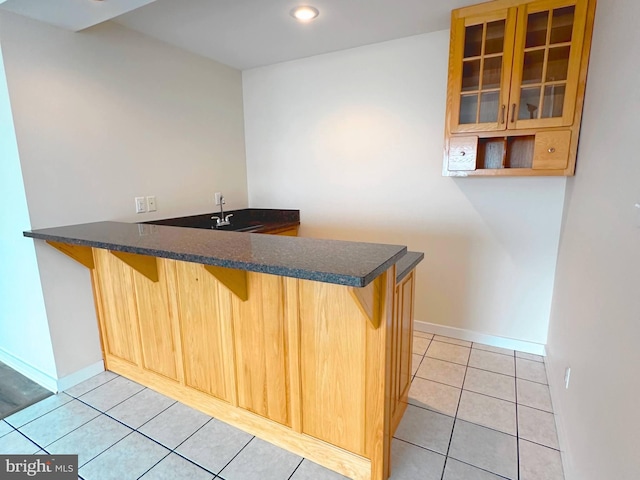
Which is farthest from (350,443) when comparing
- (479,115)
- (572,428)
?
(479,115)

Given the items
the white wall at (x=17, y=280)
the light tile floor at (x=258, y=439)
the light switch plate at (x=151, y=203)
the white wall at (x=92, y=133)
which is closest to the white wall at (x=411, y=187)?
the light tile floor at (x=258, y=439)

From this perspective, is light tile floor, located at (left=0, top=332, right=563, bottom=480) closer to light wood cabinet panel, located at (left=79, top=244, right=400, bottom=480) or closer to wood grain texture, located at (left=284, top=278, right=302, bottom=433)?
light wood cabinet panel, located at (left=79, top=244, right=400, bottom=480)

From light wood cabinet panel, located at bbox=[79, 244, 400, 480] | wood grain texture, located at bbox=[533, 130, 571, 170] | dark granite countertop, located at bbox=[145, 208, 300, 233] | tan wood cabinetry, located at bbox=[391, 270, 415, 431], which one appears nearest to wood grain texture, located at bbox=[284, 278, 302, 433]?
light wood cabinet panel, located at bbox=[79, 244, 400, 480]

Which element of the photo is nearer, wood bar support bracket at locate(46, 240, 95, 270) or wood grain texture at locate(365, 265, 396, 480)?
wood grain texture at locate(365, 265, 396, 480)

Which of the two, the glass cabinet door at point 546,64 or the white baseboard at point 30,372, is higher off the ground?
the glass cabinet door at point 546,64

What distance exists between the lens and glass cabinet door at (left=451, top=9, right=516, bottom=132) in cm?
200

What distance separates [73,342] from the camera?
2141mm

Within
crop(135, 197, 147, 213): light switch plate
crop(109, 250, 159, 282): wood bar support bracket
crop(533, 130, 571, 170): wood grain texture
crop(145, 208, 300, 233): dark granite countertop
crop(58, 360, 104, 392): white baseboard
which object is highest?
crop(533, 130, 571, 170): wood grain texture

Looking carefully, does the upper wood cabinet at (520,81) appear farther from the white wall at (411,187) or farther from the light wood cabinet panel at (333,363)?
the light wood cabinet panel at (333,363)

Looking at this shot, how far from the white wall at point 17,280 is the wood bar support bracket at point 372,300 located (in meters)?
1.97

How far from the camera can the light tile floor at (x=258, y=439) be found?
4.99ft

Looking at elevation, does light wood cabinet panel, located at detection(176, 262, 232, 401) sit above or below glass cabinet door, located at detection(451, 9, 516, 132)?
below

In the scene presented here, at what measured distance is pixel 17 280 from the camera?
82.3 inches

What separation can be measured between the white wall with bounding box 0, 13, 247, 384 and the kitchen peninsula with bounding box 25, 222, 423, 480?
201 mm
